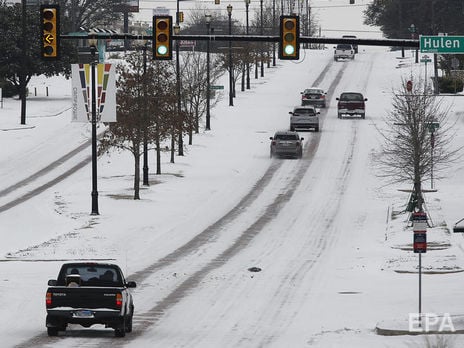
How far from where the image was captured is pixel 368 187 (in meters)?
61.4

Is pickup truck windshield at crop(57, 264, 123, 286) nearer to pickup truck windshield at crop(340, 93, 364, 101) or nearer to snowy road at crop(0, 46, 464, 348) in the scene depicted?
snowy road at crop(0, 46, 464, 348)

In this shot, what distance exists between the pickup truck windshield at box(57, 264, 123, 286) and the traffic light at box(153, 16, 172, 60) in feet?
20.5

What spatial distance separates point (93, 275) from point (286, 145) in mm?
43575

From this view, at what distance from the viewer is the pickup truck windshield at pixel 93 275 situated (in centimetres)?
2720

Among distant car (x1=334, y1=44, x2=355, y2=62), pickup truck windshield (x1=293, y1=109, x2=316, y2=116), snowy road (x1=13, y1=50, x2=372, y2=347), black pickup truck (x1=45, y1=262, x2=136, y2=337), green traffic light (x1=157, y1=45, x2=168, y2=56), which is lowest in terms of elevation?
snowy road (x1=13, y1=50, x2=372, y2=347)

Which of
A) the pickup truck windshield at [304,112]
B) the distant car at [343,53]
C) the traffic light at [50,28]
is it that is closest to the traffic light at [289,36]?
the traffic light at [50,28]

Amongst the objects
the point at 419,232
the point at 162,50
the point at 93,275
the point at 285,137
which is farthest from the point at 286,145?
the point at 93,275

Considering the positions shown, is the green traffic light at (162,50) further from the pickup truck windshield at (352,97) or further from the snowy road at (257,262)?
the pickup truck windshield at (352,97)

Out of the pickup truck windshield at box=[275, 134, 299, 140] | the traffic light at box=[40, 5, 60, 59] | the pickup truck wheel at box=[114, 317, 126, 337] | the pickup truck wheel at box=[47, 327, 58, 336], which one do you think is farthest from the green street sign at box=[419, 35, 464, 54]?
the pickup truck windshield at box=[275, 134, 299, 140]

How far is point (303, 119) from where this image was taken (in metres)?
80.5

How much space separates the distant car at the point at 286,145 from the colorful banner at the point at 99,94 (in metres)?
21.3

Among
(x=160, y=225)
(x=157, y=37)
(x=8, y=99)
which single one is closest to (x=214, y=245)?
(x=160, y=225)

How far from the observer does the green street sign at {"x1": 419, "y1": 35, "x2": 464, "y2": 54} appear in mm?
30875

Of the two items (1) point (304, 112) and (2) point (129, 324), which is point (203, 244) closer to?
(2) point (129, 324)
